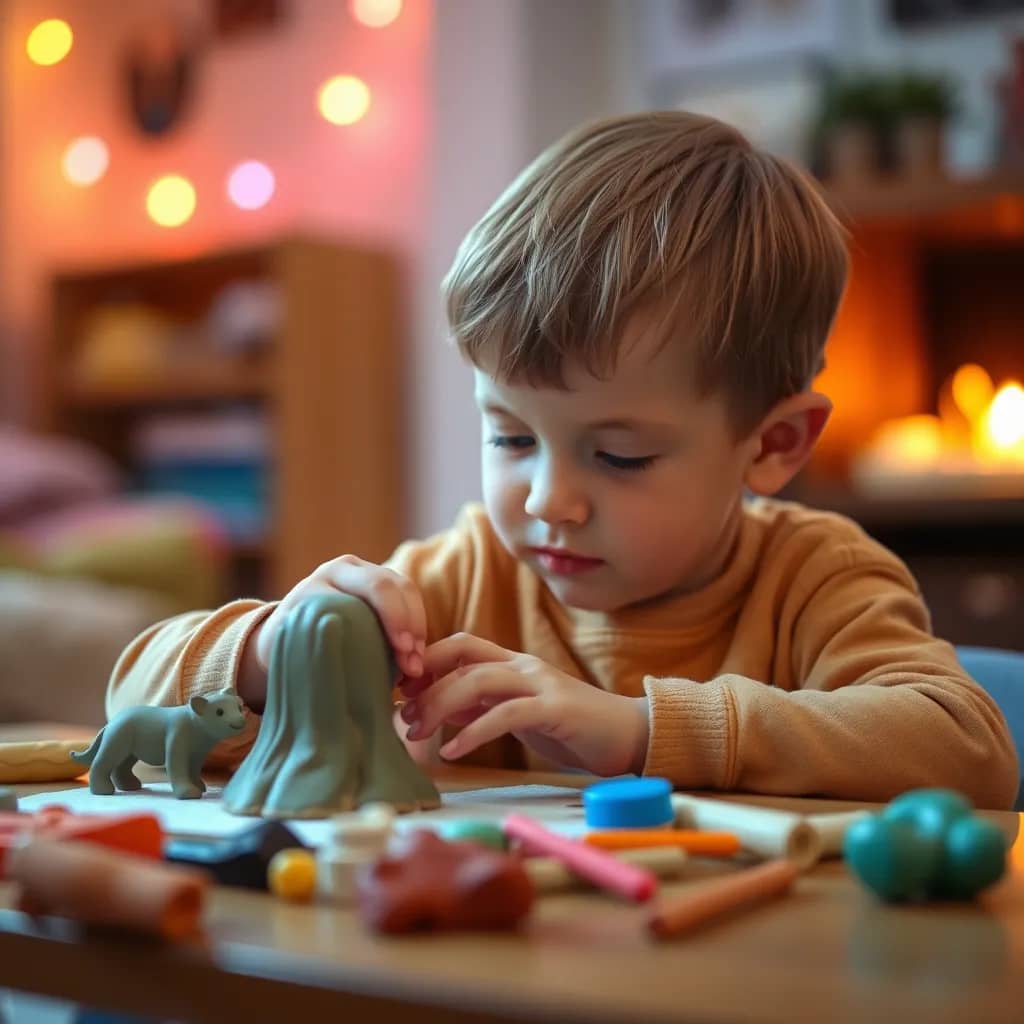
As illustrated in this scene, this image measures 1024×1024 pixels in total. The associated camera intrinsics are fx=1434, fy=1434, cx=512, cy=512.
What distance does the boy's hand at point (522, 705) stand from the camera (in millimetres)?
691

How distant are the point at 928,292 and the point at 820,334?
6.58 feet

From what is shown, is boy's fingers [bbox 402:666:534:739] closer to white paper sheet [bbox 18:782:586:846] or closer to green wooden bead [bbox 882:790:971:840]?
white paper sheet [bbox 18:782:586:846]

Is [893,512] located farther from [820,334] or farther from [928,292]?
[820,334]

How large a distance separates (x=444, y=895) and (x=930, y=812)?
0.61 ft

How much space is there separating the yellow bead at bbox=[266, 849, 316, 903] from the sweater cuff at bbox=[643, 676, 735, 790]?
26 centimetres

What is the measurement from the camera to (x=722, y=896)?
466 mm

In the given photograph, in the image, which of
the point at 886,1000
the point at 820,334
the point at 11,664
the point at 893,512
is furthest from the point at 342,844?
the point at 893,512

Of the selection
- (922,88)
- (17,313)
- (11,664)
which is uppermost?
(922,88)

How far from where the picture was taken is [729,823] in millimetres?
568

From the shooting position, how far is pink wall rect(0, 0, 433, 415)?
3.40 meters

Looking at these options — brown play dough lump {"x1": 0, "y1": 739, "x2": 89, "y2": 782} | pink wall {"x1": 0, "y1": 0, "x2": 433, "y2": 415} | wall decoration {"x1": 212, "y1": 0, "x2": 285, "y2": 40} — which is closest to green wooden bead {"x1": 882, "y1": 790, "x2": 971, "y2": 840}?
brown play dough lump {"x1": 0, "y1": 739, "x2": 89, "y2": 782}

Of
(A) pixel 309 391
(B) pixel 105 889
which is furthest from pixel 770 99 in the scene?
(B) pixel 105 889

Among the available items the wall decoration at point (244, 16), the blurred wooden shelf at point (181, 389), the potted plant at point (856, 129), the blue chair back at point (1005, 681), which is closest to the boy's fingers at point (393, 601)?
the blue chair back at point (1005, 681)

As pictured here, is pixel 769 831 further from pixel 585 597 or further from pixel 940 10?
pixel 940 10
